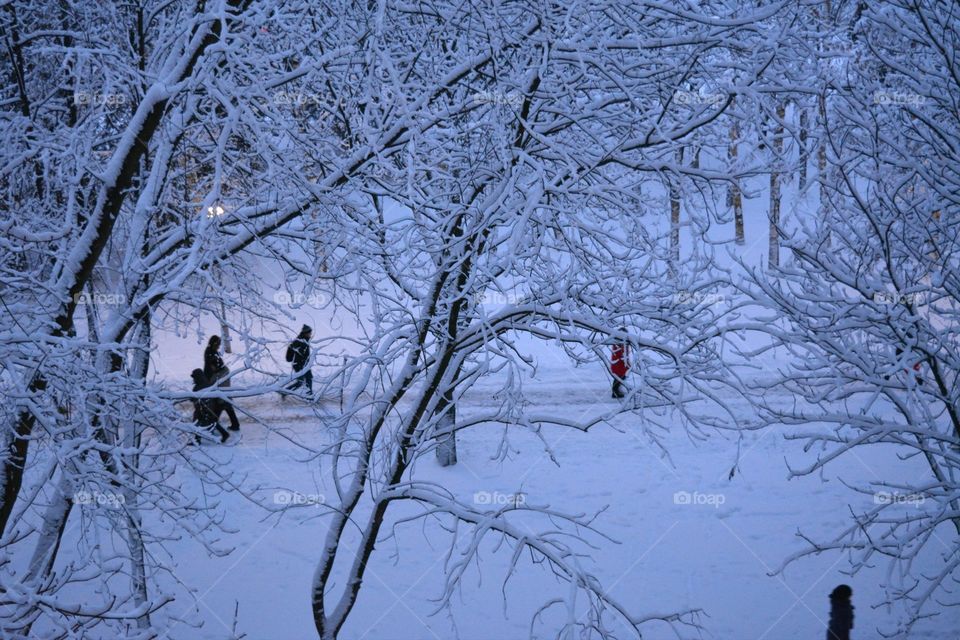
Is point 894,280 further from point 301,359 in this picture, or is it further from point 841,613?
point 301,359

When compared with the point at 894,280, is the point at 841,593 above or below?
below

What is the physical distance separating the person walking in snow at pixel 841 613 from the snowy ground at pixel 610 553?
1502mm

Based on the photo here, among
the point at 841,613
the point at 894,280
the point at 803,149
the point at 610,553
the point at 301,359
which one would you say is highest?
the point at 803,149

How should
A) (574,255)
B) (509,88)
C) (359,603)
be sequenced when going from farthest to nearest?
(359,603) < (509,88) < (574,255)


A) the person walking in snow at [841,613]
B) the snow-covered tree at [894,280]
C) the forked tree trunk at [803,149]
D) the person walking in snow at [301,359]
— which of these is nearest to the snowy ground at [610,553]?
the person walking in snow at [301,359]

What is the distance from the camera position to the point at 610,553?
9.79 m

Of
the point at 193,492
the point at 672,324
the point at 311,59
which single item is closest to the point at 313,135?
the point at 311,59

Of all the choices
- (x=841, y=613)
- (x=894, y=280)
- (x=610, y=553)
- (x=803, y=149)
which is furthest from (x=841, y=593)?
(x=803, y=149)

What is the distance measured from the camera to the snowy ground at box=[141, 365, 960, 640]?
863 centimetres

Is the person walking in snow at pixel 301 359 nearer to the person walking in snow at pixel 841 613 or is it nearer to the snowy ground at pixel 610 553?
the snowy ground at pixel 610 553

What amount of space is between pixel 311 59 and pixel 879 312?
4.66m

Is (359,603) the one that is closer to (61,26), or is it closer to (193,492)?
(193,492)

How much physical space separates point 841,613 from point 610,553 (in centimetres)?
330

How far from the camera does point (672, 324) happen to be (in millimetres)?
5746
